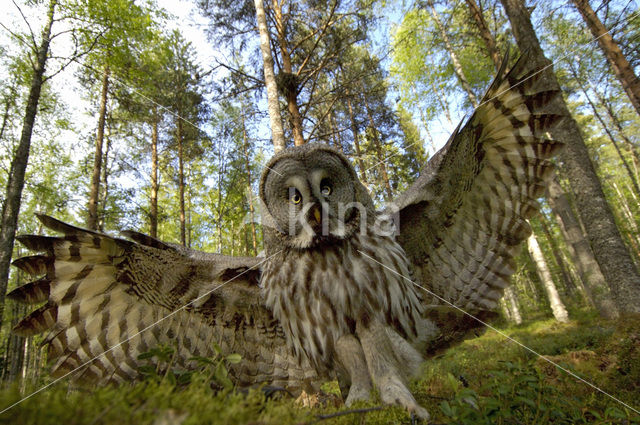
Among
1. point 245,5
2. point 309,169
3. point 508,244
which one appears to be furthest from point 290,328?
point 245,5

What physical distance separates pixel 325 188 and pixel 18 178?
20.6ft

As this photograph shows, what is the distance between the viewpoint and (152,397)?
533mm

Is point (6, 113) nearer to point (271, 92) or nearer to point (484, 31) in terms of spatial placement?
point (271, 92)

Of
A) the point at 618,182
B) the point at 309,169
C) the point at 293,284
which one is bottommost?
the point at 293,284

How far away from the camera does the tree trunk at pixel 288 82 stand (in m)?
5.32

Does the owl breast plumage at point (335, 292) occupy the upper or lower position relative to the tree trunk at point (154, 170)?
lower

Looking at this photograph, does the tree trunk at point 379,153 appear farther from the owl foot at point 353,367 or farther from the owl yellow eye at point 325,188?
the owl foot at point 353,367

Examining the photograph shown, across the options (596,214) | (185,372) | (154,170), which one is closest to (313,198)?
(185,372)

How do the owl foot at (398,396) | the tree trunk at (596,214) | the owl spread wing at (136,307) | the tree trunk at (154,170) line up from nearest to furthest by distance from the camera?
1. the owl foot at (398,396)
2. the owl spread wing at (136,307)
3. the tree trunk at (596,214)
4. the tree trunk at (154,170)

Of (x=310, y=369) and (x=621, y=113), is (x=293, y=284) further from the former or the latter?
(x=621, y=113)

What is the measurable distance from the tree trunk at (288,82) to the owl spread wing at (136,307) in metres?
3.50

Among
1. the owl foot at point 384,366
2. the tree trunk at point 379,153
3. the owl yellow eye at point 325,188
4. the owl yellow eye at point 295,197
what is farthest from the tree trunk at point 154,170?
the owl foot at point 384,366

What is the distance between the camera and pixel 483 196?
230 cm

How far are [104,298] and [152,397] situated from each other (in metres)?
1.70
